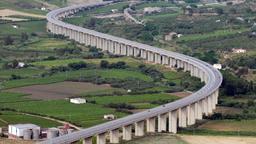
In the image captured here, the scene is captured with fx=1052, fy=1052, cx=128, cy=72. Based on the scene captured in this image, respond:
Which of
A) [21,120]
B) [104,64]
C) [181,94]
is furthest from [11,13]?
[21,120]

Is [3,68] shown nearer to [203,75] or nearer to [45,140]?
[203,75]

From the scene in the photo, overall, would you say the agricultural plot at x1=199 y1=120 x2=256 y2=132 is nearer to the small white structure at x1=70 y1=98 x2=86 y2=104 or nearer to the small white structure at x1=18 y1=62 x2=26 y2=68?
the small white structure at x1=70 y1=98 x2=86 y2=104

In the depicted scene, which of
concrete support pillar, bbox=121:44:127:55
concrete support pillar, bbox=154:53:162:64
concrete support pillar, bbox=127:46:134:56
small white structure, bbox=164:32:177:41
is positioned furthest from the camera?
small white structure, bbox=164:32:177:41

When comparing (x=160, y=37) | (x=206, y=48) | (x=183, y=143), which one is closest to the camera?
(x=183, y=143)

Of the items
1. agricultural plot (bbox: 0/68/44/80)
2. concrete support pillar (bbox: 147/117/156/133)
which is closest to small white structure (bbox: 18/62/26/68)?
agricultural plot (bbox: 0/68/44/80)

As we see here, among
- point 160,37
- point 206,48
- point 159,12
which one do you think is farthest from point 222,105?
point 159,12
